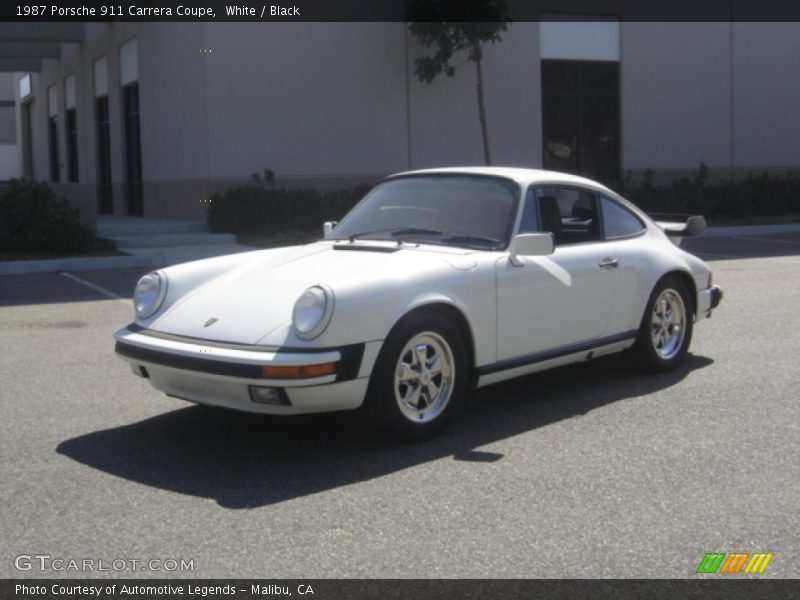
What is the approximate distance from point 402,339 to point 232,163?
1479cm

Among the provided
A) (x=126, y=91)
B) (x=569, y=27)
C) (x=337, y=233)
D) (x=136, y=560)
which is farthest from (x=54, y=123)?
(x=136, y=560)

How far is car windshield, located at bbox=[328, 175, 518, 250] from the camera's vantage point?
599 cm

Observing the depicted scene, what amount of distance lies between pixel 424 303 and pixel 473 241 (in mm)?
829

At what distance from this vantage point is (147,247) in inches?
670

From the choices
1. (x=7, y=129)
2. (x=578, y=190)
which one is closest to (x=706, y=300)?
(x=578, y=190)

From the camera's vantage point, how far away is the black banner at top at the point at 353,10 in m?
19.4

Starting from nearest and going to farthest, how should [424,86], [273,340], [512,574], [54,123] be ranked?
[512,574] → [273,340] → [424,86] → [54,123]

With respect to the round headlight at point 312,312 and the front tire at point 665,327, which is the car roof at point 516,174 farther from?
the round headlight at point 312,312

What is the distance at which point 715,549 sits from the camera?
12.8ft

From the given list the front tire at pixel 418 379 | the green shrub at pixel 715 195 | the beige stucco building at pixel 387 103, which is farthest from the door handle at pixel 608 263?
the green shrub at pixel 715 195

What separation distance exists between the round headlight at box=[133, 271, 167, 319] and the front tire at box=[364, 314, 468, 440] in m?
1.37

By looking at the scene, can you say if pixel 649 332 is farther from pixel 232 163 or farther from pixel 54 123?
pixel 54 123

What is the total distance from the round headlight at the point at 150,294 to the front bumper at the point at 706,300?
146 inches

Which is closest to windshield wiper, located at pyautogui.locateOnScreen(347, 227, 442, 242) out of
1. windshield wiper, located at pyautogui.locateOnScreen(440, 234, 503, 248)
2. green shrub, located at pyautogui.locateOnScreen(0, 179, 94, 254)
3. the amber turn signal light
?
windshield wiper, located at pyautogui.locateOnScreen(440, 234, 503, 248)
